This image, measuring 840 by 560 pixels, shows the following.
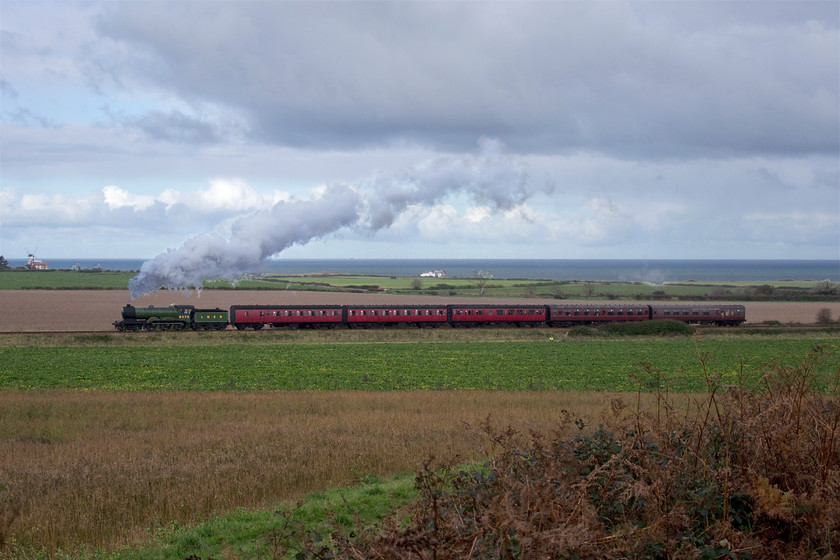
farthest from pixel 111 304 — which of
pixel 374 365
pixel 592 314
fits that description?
pixel 374 365

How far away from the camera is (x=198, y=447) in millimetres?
16297

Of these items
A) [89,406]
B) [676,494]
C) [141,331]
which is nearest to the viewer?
[676,494]

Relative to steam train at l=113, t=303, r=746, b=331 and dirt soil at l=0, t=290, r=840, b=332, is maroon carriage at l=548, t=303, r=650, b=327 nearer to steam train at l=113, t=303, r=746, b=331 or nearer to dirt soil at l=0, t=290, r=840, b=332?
steam train at l=113, t=303, r=746, b=331

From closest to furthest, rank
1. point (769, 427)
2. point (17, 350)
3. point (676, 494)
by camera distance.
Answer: point (676, 494), point (769, 427), point (17, 350)

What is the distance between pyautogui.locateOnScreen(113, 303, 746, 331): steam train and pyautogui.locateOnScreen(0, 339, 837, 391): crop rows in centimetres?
960

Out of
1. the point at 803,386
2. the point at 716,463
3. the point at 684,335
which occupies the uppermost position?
the point at 803,386

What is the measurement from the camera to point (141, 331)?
55406 mm

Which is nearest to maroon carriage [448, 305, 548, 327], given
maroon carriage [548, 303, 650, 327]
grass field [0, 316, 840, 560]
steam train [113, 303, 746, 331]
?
steam train [113, 303, 746, 331]

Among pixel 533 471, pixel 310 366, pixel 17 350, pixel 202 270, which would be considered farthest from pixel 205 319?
pixel 533 471

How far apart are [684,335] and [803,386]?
54780 millimetres

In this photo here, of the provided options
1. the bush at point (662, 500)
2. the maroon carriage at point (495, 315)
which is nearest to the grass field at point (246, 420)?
the bush at point (662, 500)

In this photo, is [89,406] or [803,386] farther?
[89,406]

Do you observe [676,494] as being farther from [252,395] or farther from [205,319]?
[205,319]

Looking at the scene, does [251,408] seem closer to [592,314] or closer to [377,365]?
[377,365]
